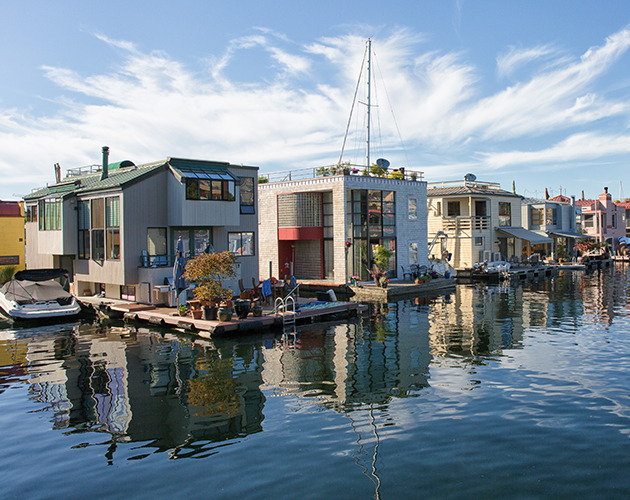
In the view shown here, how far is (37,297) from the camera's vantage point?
1037 inches

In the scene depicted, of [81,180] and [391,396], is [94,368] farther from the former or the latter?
[81,180]

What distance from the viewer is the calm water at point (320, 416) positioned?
8.41 meters

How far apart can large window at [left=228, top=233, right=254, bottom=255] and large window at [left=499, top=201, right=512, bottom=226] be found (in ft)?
108

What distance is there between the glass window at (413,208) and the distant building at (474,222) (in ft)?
34.1

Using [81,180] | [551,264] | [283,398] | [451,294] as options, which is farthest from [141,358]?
[551,264]

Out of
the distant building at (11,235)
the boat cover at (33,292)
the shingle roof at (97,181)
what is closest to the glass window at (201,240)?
the shingle roof at (97,181)

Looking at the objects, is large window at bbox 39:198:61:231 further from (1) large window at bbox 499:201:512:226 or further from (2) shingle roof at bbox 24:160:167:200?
(1) large window at bbox 499:201:512:226

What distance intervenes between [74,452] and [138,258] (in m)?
16.5

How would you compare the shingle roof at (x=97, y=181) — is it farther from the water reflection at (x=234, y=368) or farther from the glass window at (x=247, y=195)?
the water reflection at (x=234, y=368)

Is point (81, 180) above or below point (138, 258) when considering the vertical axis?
above

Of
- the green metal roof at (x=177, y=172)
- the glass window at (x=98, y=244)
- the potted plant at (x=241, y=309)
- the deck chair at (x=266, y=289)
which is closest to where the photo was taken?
the potted plant at (x=241, y=309)

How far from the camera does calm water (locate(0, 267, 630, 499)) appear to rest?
8414 millimetres

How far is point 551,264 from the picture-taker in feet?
182

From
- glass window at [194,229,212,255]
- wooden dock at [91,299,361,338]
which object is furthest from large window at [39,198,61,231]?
glass window at [194,229,212,255]
